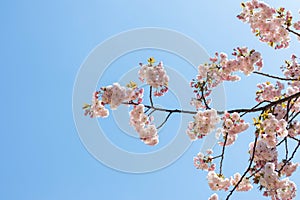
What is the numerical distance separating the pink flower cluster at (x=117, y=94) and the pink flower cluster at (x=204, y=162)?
0.98 m

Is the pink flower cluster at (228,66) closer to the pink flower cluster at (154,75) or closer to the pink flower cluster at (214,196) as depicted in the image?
the pink flower cluster at (154,75)

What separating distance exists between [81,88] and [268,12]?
328 cm

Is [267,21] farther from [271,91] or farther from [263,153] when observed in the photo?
[263,153]

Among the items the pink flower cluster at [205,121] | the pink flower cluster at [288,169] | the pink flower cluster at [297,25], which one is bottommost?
the pink flower cluster at [288,169]

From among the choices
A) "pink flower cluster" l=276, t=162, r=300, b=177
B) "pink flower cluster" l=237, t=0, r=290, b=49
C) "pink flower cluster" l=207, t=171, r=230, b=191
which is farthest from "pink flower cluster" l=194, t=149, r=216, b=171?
"pink flower cluster" l=237, t=0, r=290, b=49

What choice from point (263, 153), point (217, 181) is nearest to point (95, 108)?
point (217, 181)

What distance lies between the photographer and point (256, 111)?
10.6 feet

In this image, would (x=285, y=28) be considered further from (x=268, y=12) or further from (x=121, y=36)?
(x=121, y=36)

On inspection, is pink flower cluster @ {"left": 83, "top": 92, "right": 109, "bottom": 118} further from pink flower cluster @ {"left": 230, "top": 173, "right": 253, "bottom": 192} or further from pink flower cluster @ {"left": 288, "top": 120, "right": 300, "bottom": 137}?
pink flower cluster @ {"left": 288, "top": 120, "right": 300, "bottom": 137}

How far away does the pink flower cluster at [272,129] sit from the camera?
10.4 feet

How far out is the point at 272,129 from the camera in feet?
10.4

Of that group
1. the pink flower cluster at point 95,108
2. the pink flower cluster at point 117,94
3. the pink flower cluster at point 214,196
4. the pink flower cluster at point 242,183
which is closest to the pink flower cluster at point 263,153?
A: the pink flower cluster at point 242,183

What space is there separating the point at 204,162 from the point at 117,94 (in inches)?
50.4

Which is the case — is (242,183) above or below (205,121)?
below
